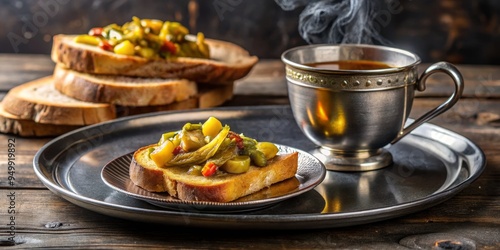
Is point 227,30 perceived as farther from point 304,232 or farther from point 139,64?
Answer: point 304,232

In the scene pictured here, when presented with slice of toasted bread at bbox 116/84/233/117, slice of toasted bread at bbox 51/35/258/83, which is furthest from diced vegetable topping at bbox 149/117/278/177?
slice of toasted bread at bbox 51/35/258/83

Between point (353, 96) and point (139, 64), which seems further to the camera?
point (139, 64)

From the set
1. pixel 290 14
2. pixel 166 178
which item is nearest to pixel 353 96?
pixel 166 178

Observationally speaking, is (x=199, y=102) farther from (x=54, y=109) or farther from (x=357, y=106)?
(x=357, y=106)

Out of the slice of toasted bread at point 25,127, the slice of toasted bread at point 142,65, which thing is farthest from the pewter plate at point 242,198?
the slice of toasted bread at point 142,65

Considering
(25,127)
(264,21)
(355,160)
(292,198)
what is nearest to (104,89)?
(25,127)
